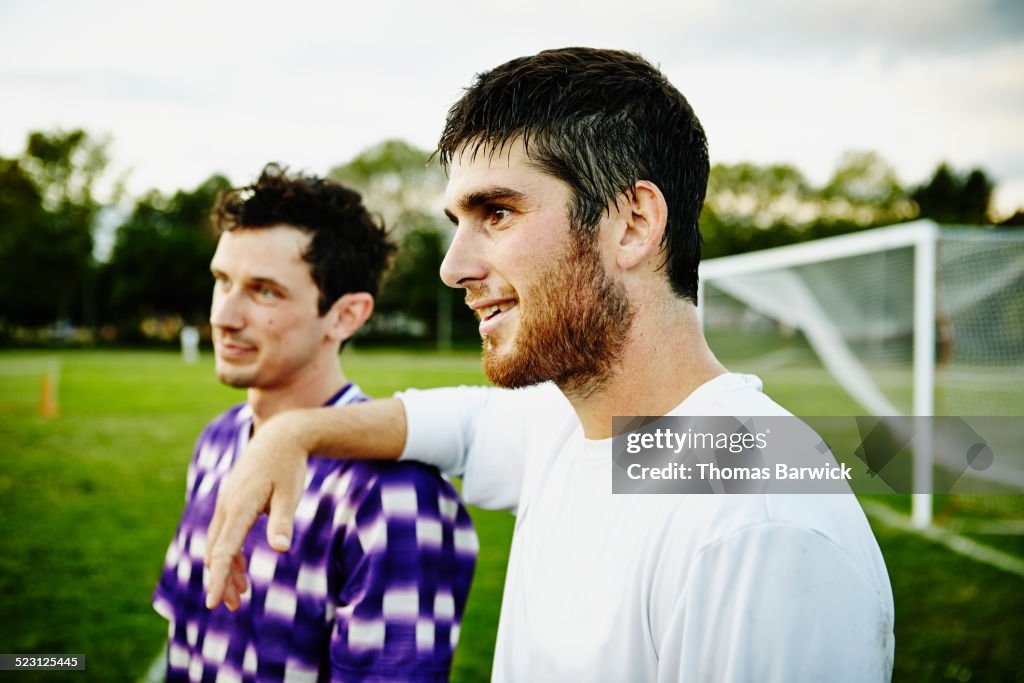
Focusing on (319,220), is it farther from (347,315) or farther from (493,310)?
(493,310)

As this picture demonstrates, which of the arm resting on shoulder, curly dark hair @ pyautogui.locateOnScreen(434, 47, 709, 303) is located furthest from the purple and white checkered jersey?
curly dark hair @ pyautogui.locateOnScreen(434, 47, 709, 303)

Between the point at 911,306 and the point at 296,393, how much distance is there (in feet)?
47.9

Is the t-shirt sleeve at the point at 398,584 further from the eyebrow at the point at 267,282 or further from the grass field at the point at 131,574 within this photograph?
the grass field at the point at 131,574

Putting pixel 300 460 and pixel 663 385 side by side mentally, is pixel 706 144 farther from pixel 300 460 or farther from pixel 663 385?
pixel 300 460

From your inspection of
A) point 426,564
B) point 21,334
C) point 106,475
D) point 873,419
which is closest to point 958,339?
point 873,419

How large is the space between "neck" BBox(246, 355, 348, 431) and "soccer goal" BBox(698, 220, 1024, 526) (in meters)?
5.86

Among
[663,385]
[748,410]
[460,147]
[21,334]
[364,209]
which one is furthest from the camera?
[21,334]

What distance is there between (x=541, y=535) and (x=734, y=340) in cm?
1909

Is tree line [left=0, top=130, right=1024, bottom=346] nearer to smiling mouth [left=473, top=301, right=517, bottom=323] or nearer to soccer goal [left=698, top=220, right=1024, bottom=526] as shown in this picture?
soccer goal [left=698, top=220, right=1024, bottom=526]

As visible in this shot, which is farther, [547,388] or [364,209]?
[364,209]

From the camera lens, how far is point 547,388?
1853 mm

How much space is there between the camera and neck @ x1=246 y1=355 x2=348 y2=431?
224cm

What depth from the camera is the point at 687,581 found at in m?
1.04
